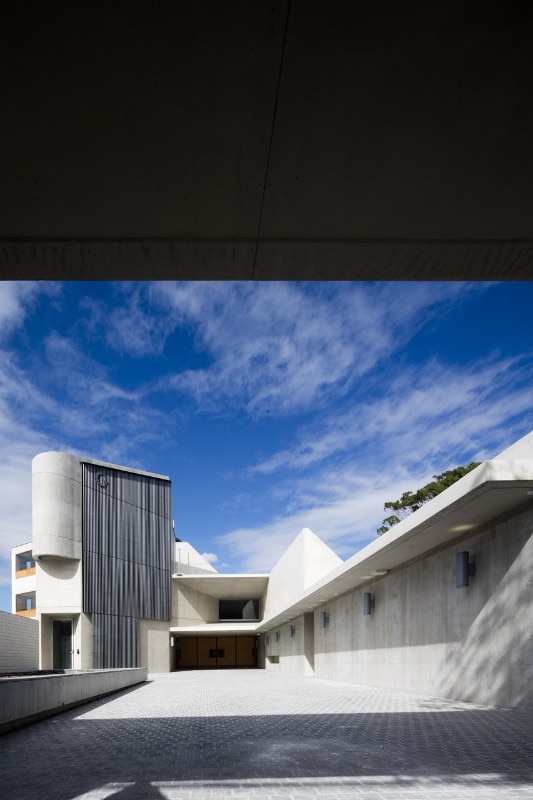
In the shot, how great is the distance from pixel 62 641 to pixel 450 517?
28.8 metres

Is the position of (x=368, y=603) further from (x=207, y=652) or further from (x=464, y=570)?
(x=207, y=652)

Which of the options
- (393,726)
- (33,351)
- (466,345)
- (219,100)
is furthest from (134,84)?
(33,351)

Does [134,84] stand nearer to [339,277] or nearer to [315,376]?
[339,277]

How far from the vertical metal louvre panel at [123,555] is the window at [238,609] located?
63.3ft

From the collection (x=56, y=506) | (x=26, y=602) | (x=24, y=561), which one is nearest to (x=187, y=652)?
(x=26, y=602)

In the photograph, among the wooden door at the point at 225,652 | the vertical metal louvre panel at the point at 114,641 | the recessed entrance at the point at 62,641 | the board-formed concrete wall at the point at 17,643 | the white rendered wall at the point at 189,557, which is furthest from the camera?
the white rendered wall at the point at 189,557

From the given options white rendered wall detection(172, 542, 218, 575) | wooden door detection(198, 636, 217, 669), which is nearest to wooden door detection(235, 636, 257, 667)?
wooden door detection(198, 636, 217, 669)

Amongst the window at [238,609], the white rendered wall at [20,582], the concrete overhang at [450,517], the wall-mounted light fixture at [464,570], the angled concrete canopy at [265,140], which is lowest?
the window at [238,609]

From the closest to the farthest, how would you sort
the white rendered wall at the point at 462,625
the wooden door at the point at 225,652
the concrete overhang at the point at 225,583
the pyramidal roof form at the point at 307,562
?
the white rendered wall at the point at 462,625, the pyramidal roof form at the point at 307,562, the concrete overhang at the point at 225,583, the wooden door at the point at 225,652

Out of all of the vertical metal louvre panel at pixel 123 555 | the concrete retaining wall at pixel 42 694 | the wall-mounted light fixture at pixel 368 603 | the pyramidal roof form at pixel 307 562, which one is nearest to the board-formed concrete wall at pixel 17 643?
the concrete retaining wall at pixel 42 694

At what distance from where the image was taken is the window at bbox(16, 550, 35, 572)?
48162mm

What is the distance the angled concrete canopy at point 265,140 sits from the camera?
8.73 feet

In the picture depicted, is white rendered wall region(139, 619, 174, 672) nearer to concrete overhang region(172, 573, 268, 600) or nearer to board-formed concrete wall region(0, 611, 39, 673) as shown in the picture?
concrete overhang region(172, 573, 268, 600)

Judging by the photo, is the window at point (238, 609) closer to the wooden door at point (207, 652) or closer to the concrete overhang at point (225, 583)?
the wooden door at point (207, 652)
